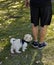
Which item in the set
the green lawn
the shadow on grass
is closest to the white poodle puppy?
the green lawn

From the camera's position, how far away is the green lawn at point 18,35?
16.6 feet

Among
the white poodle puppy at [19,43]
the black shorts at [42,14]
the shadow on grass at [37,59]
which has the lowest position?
Answer: the shadow on grass at [37,59]

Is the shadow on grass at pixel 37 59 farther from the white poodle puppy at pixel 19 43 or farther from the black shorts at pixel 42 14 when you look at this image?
the black shorts at pixel 42 14

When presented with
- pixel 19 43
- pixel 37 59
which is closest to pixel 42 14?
pixel 19 43

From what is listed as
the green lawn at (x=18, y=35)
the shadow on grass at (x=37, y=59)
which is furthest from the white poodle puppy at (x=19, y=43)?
the shadow on grass at (x=37, y=59)

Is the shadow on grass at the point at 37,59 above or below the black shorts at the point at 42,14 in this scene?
below

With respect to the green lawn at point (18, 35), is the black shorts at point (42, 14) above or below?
above

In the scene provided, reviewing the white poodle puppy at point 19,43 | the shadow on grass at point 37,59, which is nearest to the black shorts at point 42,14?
the white poodle puppy at point 19,43

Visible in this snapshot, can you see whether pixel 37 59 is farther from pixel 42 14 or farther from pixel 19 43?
pixel 42 14

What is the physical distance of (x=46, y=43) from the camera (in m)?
5.69

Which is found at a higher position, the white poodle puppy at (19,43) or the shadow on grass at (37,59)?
the white poodle puppy at (19,43)

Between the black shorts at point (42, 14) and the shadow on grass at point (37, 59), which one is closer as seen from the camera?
the shadow on grass at point (37, 59)

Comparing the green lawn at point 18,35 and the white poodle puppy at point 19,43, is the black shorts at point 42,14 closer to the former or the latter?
the white poodle puppy at point 19,43

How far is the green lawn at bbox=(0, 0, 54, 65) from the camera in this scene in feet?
16.6
